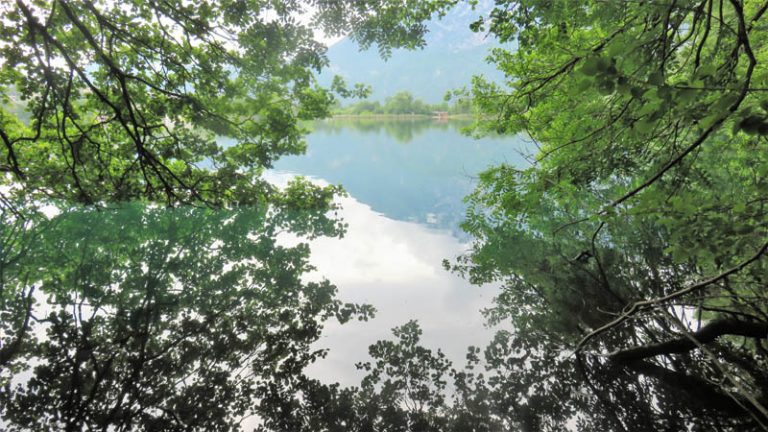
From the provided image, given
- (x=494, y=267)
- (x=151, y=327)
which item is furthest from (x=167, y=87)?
(x=494, y=267)

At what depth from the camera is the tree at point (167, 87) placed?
4352mm

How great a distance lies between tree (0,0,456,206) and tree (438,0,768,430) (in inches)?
→ 118

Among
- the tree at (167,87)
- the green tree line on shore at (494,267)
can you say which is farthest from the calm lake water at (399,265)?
the tree at (167,87)

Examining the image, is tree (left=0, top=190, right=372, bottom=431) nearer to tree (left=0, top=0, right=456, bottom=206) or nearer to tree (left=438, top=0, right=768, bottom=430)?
tree (left=0, top=0, right=456, bottom=206)

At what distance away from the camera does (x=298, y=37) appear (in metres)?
5.18

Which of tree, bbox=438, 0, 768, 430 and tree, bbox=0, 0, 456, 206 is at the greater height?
tree, bbox=0, 0, 456, 206

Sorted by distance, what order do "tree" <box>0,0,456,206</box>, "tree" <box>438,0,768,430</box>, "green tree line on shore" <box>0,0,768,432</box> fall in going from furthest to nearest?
1. "tree" <box>0,0,456,206</box>
2. "green tree line on shore" <box>0,0,768,432</box>
3. "tree" <box>438,0,768,430</box>

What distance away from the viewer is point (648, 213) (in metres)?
2.00

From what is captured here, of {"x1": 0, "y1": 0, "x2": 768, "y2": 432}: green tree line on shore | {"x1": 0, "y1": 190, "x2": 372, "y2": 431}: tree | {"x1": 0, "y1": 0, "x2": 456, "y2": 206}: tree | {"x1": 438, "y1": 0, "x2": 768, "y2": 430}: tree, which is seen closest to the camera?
{"x1": 438, "y1": 0, "x2": 768, "y2": 430}: tree

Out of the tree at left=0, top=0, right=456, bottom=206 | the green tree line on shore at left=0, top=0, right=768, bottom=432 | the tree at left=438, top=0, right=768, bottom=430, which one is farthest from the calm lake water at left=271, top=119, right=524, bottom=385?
the tree at left=0, top=0, right=456, bottom=206

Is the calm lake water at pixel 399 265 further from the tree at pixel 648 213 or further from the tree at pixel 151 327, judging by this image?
the tree at pixel 648 213

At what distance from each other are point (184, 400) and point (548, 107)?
773 cm

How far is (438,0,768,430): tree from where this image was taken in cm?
153

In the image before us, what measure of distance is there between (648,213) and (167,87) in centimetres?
774
